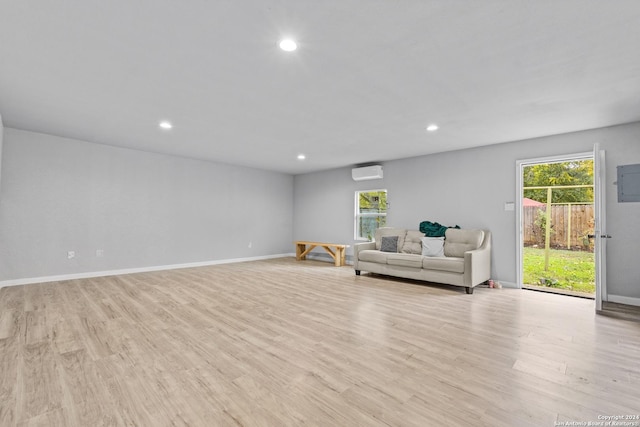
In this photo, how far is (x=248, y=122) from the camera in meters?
4.00

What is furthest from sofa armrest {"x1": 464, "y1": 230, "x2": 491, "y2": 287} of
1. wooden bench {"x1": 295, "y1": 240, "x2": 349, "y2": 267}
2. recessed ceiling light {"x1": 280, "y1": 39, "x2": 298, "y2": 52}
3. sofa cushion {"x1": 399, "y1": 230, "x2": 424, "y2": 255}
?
recessed ceiling light {"x1": 280, "y1": 39, "x2": 298, "y2": 52}

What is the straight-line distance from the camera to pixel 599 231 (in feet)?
11.4

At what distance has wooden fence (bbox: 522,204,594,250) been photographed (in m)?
4.92

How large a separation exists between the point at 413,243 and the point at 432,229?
437 mm

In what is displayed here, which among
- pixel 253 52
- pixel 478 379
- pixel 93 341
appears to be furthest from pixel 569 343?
pixel 93 341

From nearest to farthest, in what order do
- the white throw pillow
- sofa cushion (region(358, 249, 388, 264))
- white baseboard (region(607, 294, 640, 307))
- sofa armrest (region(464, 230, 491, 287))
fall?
white baseboard (region(607, 294, 640, 307))
sofa armrest (region(464, 230, 491, 287))
the white throw pillow
sofa cushion (region(358, 249, 388, 264))

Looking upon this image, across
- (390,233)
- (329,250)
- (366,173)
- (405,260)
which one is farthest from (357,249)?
(366,173)

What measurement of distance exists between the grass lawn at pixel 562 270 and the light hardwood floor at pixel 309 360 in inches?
51.6

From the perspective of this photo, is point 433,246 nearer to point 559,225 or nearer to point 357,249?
point 357,249

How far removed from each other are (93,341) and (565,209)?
6.97 meters

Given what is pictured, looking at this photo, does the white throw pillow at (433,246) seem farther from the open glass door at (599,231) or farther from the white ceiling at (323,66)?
the open glass door at (599,231)

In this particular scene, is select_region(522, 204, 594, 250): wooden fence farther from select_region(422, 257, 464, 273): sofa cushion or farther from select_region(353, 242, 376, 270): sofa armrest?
select_region(353, 242, 376, 270): sofa armrest

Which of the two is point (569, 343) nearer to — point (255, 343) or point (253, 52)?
point (255, 343)

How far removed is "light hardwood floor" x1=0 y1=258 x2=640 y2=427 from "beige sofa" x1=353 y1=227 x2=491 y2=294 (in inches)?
22.5
